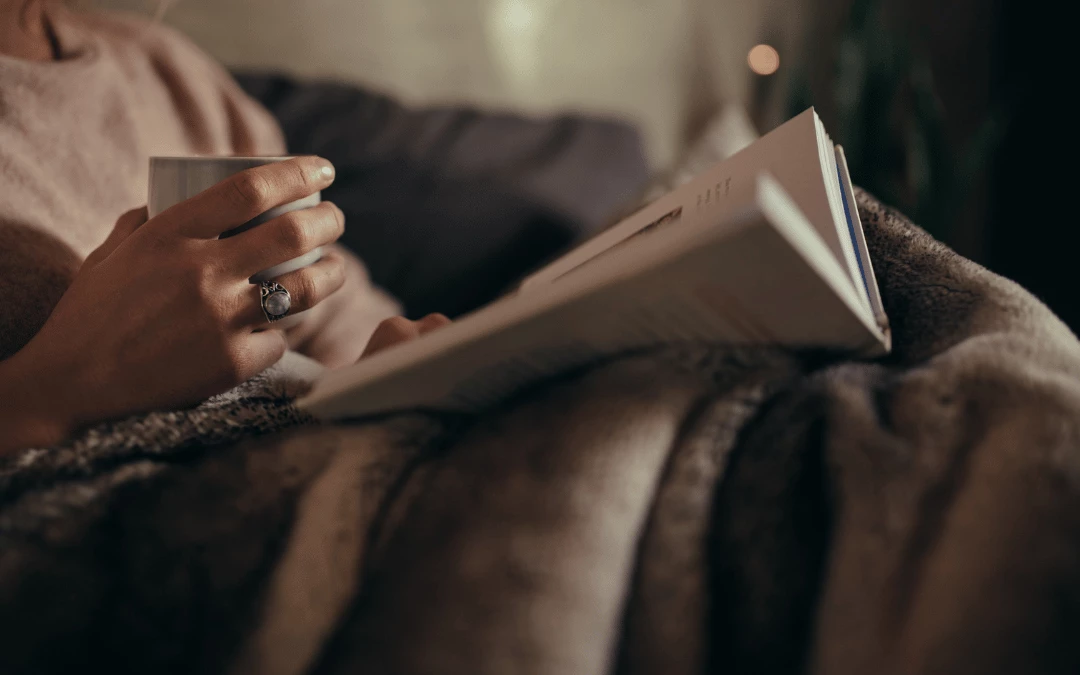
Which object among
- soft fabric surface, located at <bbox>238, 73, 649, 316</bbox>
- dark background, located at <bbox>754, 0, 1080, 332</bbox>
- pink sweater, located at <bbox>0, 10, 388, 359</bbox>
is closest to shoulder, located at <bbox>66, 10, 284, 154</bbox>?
pink sweater, located at <bbox>0, 10, 388, 359</bbox>

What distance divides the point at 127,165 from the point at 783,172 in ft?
1.98

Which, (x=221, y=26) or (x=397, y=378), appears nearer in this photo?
(x=397, y=378)

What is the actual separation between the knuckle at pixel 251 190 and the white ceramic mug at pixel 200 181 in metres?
0.02

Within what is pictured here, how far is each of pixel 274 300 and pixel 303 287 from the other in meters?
0.02

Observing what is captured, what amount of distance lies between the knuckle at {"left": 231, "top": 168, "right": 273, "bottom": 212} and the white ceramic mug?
0.02 m

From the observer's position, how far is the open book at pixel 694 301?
0.26 meters

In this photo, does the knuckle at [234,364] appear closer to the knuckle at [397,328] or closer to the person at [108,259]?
A: the person at [108,259]

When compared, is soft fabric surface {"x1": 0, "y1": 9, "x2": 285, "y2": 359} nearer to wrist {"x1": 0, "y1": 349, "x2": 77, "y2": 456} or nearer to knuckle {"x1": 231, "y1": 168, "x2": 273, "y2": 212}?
wrist {"x1": 0, "y1": 349, "x2": 77, "y2": 456}

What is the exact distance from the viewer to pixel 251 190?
1.31 ft

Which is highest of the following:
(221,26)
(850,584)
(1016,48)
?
(221,26)

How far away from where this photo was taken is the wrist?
0.40 m

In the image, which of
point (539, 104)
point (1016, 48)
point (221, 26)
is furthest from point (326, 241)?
point (1016, 48)

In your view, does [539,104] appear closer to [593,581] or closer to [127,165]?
[127,165]

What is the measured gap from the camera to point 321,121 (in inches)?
42.2
